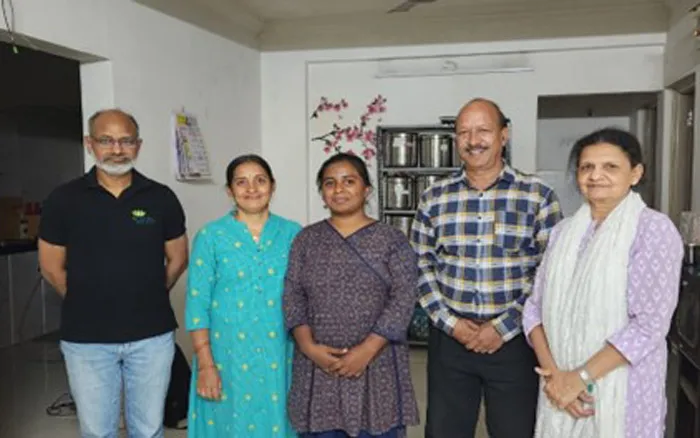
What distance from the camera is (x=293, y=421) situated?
1.79 m

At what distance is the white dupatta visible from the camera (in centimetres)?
141

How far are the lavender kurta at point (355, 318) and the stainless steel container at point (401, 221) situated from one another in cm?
235

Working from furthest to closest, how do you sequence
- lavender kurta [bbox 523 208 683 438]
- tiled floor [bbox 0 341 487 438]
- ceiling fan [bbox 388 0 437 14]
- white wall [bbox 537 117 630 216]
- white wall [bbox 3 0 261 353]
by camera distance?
white wall [bbox 537 117 630 216], ceiling fan [bbox 388 0 437 14], tiled floor [bbox 0 341 487 438], white wall [bbox 3 0 261 353], lavender kurta [bbox 523 208 683 438]

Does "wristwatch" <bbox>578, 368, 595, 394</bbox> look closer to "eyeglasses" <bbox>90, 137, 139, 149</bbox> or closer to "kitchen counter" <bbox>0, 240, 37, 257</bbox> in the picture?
"eyeglasses" <bbox>90, 137, 139, 149</bbox>

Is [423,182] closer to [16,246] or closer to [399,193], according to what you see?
[399,193]

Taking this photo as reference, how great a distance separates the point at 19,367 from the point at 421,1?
12.3 feet

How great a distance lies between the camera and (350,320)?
5.68ft

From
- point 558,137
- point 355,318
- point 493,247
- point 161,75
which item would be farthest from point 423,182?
point 355,318

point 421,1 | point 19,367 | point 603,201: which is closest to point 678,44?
point 421,1

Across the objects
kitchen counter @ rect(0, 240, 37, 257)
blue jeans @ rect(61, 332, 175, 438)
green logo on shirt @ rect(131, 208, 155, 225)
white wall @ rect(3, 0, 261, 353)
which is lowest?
blue jeans @ rect(61, 332, 175, 438)

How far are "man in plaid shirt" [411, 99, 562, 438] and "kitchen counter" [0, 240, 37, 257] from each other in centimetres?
393

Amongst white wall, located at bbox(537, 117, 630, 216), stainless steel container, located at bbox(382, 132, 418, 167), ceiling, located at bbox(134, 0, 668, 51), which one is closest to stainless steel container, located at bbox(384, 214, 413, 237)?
stainless steel container, located at bbox(382, 132, 418, 167)

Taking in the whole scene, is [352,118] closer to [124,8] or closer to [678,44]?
[124,8]

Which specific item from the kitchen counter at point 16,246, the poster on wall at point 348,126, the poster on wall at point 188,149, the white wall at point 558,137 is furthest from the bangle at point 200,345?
the white wall at point 558,137
